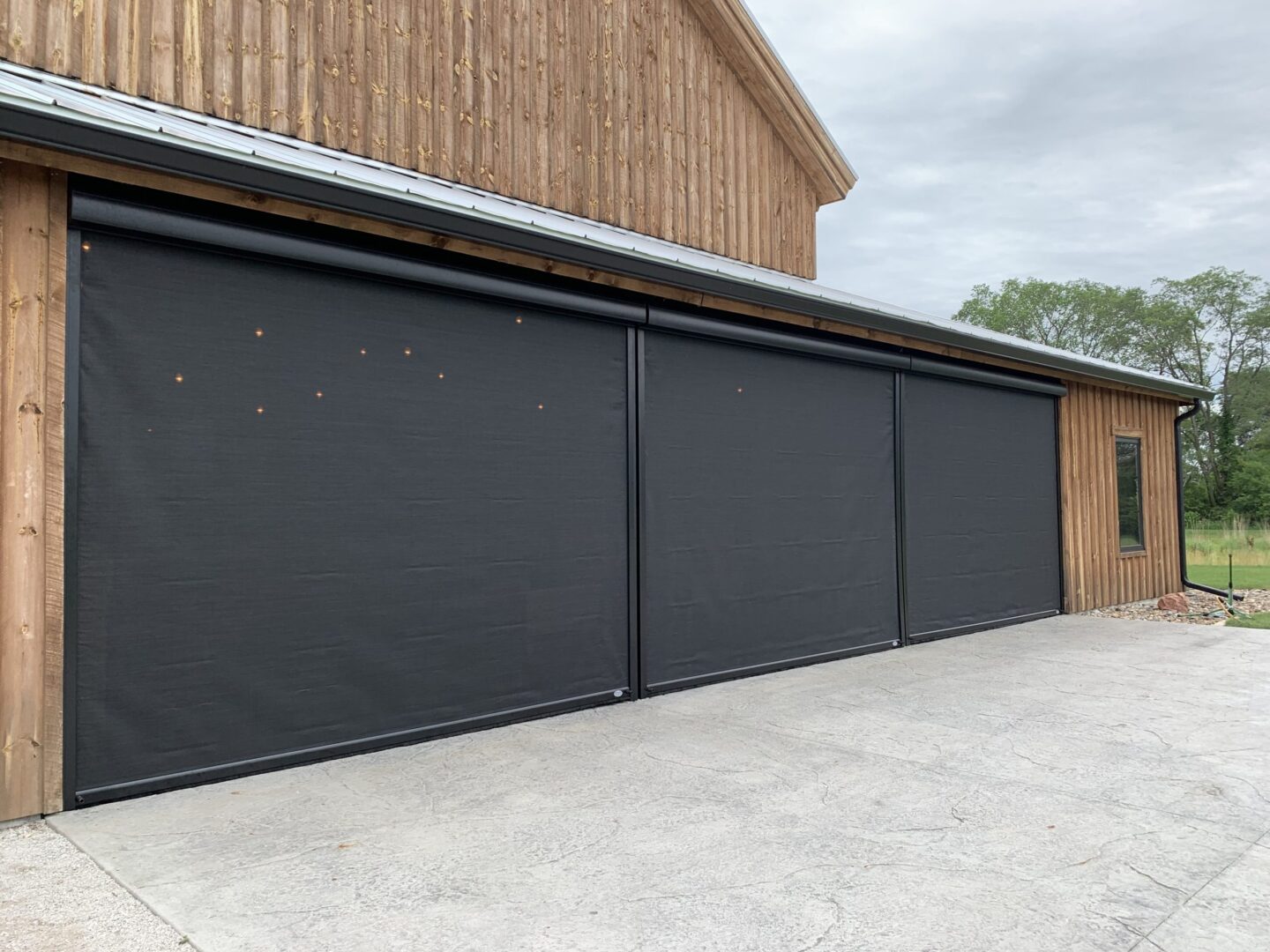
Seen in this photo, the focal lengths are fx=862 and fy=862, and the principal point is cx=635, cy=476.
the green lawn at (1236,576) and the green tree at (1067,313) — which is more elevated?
the green tree at (1067,313)

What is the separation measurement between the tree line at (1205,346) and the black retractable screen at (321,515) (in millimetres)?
29810

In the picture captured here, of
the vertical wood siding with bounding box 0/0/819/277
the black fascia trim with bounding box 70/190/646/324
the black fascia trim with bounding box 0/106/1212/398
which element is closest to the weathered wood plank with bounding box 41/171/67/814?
the black fascia trim with bounding box 70/190/646/324

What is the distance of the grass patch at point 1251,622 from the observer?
855cm

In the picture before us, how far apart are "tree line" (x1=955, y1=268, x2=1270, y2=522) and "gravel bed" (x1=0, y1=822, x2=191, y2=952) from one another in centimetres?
3238

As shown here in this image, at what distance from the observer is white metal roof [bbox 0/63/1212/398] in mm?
3135

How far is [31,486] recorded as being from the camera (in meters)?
3.20

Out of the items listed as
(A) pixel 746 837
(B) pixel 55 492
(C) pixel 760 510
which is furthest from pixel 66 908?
(C) pixel 760 510

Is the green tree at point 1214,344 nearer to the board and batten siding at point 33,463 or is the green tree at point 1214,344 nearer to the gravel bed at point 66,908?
the board and batten siding at point 33,463

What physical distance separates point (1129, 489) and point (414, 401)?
9430 mm

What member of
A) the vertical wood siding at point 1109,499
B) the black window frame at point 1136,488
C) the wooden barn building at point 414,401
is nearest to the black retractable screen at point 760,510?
the wooden barn building at point 414,401

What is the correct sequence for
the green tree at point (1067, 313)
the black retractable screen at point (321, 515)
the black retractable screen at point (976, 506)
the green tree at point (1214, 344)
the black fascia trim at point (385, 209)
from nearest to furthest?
1. the black fascia trim at point (385, 209)
2. the black retractable screen at point (321, 515)
3. the black retractable screen at point (976, 506)
4. the green tree at point (1214, 344)
5. the green tree at point (1067, 313)

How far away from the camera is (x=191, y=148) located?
10.7 ft

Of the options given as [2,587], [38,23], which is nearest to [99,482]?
[2,587]

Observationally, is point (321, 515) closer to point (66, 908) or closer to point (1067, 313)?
point (66, 908)
